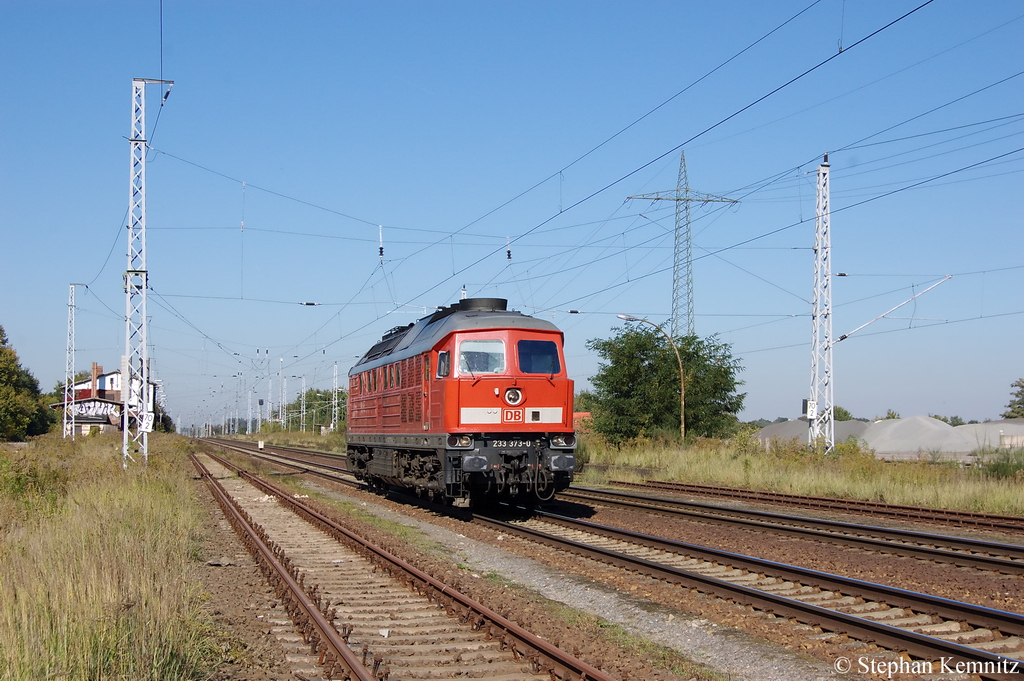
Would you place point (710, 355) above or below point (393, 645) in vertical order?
above

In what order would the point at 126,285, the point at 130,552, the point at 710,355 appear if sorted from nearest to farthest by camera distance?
1. the point at 130,552
2. the point at 126,285
3. the point at 710,355

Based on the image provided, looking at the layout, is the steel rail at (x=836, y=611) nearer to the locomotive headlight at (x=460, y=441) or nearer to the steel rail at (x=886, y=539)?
the steel rail at (x=886, y=539)

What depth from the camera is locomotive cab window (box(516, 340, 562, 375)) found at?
666 inches

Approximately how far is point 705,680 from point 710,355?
3228 centimetres

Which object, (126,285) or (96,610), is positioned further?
(126,285)

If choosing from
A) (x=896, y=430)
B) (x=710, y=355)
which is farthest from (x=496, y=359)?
(x=896, y=430)

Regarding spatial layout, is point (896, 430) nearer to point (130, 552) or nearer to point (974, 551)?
point (974, 551)

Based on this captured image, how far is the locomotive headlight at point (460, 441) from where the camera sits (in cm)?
1617

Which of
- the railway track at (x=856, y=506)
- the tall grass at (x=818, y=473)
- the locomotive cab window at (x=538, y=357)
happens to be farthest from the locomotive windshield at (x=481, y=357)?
the tall grass at (x=818, y=473)

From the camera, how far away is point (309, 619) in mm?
8273

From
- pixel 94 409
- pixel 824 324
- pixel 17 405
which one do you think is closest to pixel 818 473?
pixel 824 324

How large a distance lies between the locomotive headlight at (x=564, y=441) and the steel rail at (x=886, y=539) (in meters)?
2.51

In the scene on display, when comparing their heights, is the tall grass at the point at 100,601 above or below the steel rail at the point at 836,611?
above

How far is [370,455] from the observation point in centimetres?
2483
